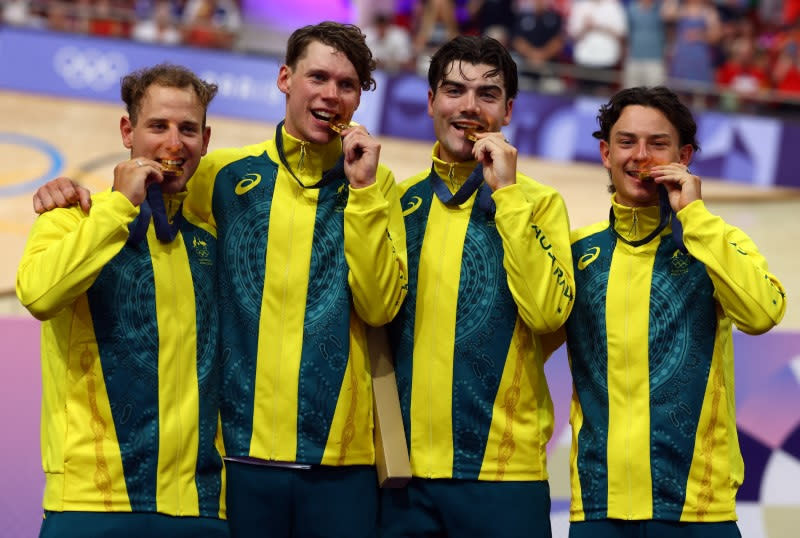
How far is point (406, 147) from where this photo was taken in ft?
44.6

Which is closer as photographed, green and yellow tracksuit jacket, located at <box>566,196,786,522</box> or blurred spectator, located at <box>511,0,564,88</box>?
green and yellow tracksuit jacket, located at <box>566,196,786,522</box>

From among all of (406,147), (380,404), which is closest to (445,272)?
(380,404)

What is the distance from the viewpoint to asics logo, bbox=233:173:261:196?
175 inches

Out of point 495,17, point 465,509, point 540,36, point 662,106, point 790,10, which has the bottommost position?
point 465,509

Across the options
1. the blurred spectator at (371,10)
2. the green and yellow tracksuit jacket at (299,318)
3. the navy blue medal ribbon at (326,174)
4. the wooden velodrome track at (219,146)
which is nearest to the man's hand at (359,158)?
the green and yellow tracksuit jacket at (299,318)

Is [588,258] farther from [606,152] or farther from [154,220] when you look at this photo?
[154,220]

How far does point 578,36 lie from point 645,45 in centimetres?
83

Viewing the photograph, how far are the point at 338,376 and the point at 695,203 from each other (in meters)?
1.38

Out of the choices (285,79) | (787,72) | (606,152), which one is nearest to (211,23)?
(787,72)

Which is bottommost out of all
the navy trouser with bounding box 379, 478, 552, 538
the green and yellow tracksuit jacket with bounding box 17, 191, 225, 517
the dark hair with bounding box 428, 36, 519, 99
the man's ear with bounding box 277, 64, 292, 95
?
the navy trouser with bounding box 379, 478, 552, 538

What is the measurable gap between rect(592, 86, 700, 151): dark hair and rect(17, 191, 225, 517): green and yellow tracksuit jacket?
5.66 ft

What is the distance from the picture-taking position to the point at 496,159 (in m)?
4.26

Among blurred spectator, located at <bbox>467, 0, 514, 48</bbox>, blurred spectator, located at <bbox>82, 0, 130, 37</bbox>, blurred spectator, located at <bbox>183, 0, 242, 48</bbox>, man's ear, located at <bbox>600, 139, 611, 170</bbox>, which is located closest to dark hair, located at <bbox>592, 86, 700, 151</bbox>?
man's ear, located at <bbox>600, 139, 611, 170</bbox>

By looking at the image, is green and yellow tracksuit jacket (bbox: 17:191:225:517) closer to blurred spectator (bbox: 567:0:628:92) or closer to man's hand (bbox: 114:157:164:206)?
man's hand (bbox: 114:157:164:206)
